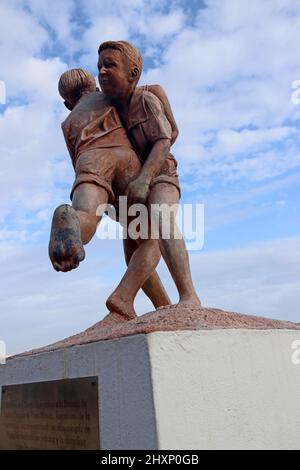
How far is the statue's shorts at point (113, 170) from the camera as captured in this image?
335cm

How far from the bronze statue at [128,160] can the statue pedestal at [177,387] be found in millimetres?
681

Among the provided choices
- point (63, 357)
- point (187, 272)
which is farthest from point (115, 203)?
point (63, 357)

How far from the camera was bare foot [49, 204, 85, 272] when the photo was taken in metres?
2.70

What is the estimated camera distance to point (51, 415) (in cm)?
255

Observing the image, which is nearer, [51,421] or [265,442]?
[265,442]

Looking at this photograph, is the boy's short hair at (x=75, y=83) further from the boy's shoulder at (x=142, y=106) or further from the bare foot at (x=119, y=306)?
the bare foot at (x=119, y=306)

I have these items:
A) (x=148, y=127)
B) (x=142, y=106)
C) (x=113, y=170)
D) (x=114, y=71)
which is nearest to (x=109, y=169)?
(x=113, y=170)

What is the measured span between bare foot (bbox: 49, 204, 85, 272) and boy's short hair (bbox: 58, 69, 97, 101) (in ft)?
5.33

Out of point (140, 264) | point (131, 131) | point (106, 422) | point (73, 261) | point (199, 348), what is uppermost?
point (131, 131)

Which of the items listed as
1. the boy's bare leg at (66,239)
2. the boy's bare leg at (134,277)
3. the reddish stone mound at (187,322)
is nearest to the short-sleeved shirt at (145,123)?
the boy's bare leg at (134,277)

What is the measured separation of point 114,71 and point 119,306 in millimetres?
1712
